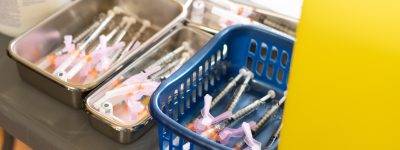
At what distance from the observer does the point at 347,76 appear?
53 cm

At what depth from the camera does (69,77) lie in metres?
1.03

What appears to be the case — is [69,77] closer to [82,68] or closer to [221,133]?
[82,68]

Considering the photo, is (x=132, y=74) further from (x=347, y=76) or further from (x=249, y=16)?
(x=347, y=76)

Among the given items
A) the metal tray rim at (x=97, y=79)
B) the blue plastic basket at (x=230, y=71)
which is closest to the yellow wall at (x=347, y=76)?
the blue plastic basket at (x=230, y=71)

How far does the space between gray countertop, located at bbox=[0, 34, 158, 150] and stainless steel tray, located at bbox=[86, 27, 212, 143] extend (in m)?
0.02

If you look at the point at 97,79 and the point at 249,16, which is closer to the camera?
the point at 97,79

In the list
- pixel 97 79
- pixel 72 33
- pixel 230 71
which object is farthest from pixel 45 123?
pixel 230 71

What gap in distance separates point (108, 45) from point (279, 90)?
0.35 m

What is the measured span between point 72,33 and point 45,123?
0.79ft

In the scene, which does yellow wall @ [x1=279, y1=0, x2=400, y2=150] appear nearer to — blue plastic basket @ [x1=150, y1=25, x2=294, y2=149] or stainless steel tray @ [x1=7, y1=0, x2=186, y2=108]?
blue plastic basket @ [x1=150, y1=25, x2=294, y2=149]

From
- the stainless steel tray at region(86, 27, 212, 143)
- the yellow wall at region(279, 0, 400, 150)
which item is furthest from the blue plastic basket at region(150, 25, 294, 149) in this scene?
the yellow wall at region(279, 0, 400, 150)

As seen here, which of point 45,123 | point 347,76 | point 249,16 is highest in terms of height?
point 347,76

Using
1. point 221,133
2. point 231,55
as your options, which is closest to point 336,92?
point 221,133

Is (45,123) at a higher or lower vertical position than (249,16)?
lower
